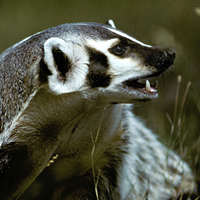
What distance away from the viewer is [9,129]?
131 cm

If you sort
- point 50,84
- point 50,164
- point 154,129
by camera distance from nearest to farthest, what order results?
point 50,84 < point 50,164 < point 154,129

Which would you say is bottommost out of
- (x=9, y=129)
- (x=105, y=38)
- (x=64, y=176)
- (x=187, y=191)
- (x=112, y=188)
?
(x=187, y=191)

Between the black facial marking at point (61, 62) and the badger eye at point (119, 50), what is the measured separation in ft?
0.66

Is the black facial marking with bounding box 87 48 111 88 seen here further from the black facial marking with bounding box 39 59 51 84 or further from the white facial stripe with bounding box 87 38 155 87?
the black facial marking with bounding box 39 59 51 84

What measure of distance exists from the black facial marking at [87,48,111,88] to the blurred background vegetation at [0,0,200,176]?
595mm

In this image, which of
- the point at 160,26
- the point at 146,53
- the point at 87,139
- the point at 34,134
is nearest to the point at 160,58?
the point at 146,53

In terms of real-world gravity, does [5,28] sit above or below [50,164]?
above

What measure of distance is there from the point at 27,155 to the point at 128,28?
3.68 feet

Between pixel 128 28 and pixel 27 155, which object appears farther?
pixel 128 28

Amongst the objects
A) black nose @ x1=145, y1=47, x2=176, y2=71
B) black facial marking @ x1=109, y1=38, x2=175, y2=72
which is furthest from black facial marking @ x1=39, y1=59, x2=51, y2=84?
black nose @ x1=145, y1=47, x2=176, y2=71

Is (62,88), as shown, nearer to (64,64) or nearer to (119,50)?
(64,64)

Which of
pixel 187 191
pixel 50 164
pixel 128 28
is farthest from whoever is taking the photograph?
pixel 128 28

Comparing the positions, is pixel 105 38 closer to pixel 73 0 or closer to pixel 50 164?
pixel 50 164

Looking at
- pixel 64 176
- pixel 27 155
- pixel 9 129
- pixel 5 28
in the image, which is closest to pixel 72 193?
pixel 64 176
